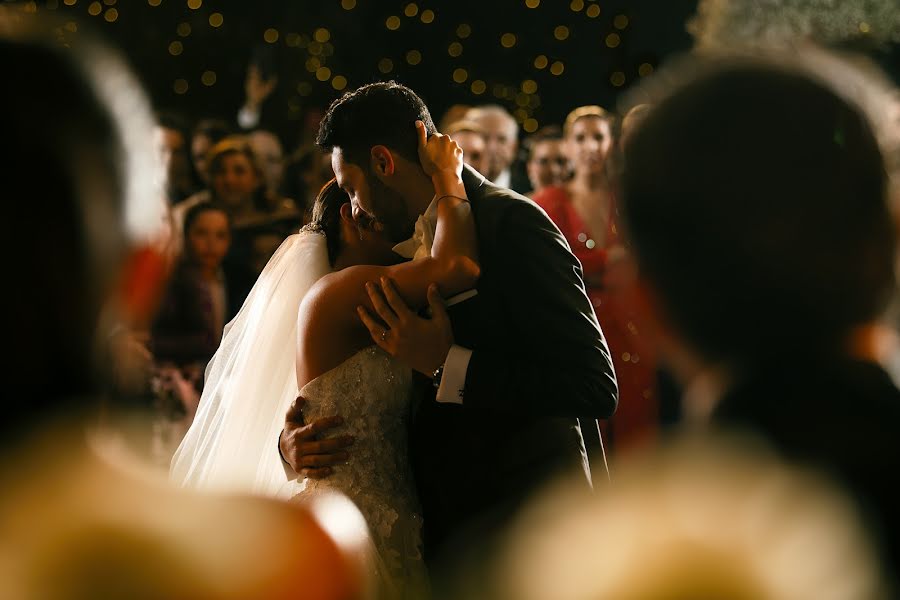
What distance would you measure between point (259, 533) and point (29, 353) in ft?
0.55

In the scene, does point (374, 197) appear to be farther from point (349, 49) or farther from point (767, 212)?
point (349, 49)

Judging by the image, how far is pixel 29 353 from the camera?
65 centimetres

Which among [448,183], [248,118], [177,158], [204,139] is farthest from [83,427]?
[248,118]

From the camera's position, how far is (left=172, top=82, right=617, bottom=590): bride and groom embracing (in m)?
2.41

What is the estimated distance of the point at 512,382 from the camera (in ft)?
7.80

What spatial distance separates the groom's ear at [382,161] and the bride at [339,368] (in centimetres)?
8

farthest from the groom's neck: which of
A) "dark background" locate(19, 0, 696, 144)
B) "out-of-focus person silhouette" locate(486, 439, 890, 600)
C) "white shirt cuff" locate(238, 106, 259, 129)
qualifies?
"dark background" locate(19, 0, 696, 144)

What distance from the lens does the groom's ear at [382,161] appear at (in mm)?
2693

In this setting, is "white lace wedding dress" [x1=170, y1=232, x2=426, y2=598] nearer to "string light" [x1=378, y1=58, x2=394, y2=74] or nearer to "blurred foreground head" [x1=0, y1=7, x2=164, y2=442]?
"blurred foreground head" [x1=0, y1=7, x2=164, y2=442]

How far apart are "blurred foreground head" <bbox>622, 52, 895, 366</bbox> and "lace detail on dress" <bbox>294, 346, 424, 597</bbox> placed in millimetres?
1853

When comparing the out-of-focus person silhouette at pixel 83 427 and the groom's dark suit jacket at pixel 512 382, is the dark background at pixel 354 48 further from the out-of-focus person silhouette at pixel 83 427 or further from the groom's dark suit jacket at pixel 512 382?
the out-of-focus person silhouette at pixel 83 427

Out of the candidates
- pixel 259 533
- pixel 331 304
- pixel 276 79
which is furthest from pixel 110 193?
pixel 276 79

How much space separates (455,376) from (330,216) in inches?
30.0

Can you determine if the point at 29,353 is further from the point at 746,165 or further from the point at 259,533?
the point at 746,165
